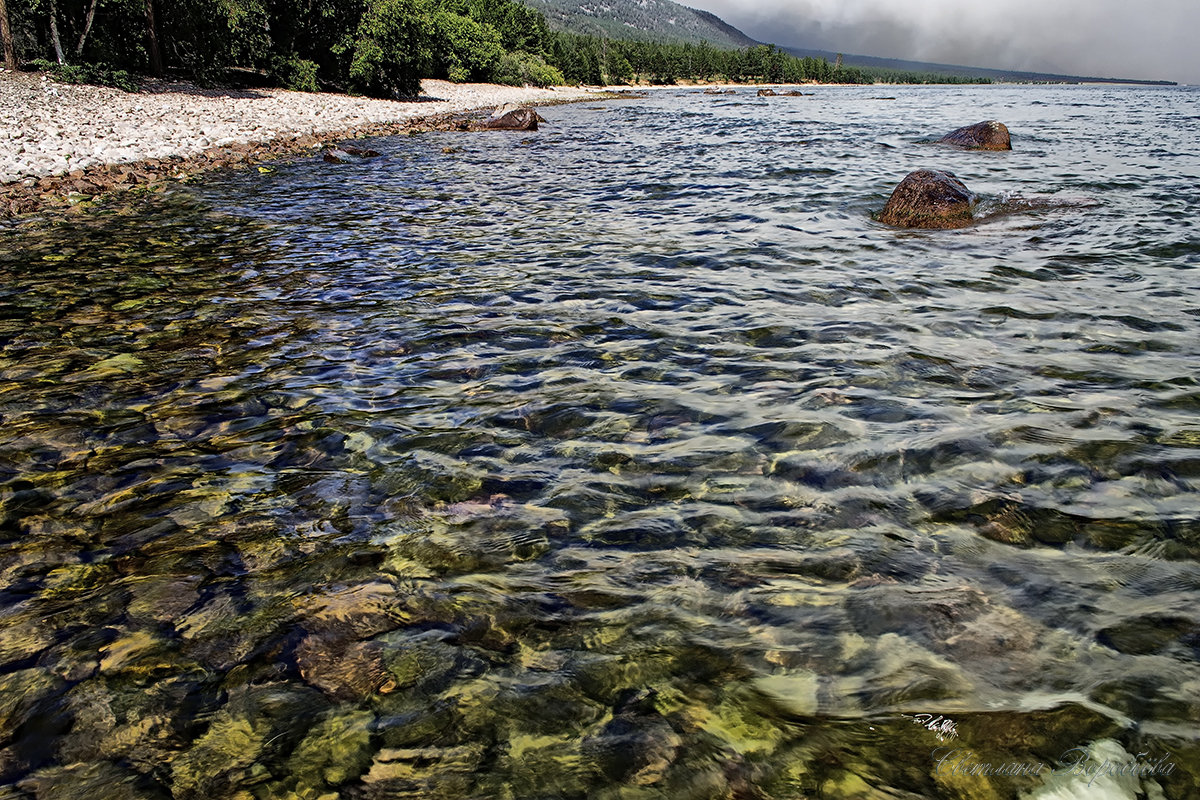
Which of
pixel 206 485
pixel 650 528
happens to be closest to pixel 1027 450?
pixel 650 528

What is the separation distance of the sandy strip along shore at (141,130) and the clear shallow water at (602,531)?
7172 mm

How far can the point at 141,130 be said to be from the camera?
17281mm

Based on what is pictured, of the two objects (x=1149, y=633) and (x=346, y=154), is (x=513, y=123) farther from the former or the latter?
(x=1149, y=633)

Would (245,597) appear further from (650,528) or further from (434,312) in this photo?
(434,312)

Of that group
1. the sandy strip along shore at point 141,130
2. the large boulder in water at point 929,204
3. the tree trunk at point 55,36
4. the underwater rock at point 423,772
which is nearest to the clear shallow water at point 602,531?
the underwater rock at point 423,772

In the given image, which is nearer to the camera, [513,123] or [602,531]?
[602,531]

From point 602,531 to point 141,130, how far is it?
19.8 meters

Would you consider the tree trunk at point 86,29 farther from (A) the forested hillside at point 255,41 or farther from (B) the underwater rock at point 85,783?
(B) the underwater rock at point 85,783

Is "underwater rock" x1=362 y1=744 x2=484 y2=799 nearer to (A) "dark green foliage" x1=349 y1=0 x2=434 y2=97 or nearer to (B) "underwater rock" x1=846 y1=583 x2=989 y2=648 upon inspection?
(B) "underwater rock" x1=846 y1=583 x2=989 y2=648

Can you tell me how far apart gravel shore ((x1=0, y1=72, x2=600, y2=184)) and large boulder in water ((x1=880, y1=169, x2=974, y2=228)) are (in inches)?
586

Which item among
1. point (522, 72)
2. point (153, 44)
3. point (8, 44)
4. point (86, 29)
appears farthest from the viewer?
point (522, 72)

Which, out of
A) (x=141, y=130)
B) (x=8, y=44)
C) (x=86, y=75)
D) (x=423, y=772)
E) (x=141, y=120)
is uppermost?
(x=8, y=44)

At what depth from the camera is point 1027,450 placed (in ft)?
→ 11.8

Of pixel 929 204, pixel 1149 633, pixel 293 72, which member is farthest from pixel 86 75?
pixel 1149 633
